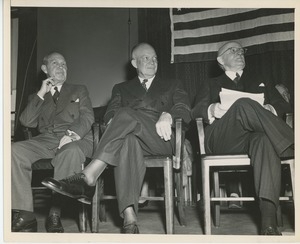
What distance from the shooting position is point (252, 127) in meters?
2.49

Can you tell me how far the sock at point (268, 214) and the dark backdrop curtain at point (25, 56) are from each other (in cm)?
297

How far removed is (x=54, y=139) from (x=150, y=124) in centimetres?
78

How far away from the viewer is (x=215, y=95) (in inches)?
118

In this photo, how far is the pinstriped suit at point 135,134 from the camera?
2.43m

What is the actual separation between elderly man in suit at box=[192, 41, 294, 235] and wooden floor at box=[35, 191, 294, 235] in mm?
316

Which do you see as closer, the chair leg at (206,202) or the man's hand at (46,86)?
the chair leg at (206,202)

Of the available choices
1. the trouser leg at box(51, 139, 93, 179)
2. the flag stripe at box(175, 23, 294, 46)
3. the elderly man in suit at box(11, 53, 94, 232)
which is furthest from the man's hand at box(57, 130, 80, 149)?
the flag stripe at box(175, 23, 294, 46)

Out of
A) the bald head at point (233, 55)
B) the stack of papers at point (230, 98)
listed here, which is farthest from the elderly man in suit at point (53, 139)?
the bald head at point (233, 55)

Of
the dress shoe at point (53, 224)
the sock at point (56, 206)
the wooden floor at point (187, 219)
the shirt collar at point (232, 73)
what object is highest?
the shirt collar at point (232, 73)

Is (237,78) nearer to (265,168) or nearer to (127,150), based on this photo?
(265,168)

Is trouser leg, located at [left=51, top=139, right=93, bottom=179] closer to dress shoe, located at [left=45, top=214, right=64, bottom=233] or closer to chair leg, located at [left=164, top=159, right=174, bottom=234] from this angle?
dress shoe, located at [left=45, top=214, right=64, bottom=233]

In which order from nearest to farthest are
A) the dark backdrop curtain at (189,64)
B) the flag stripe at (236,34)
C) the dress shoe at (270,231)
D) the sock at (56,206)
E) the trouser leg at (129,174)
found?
the dress shoe at (270,231) < the trouser leg at (129,174) < the sock at (56,206) < the flag stripe at (236,34) < the dark backdrop curtain at (189,64)

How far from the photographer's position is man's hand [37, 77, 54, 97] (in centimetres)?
310

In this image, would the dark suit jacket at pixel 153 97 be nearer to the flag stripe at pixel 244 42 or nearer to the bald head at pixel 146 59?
the bald head at pixel 146 59
